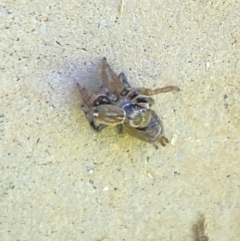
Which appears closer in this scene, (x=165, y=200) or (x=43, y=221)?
(x=43, y=221)

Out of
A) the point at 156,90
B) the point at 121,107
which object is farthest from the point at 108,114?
the point at 156,90

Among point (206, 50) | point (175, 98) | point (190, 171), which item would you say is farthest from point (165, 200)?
point (206, 50)

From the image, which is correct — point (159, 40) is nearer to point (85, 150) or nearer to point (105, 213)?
point (85, 150)

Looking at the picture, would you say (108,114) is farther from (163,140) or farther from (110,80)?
(163,140)

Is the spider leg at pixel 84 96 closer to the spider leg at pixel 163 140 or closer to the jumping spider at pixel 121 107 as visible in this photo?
the jumping spider at pixel 121 107

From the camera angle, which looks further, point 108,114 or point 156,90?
point 156,90

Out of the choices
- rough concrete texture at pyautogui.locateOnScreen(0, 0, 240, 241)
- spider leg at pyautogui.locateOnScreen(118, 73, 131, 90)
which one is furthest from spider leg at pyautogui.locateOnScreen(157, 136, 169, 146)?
spider leg at pyautogui.locateOnScreen(118, 73, 131, 90)
